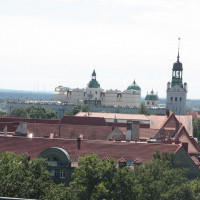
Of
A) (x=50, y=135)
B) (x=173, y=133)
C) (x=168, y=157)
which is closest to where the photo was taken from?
(x=168, y=157)

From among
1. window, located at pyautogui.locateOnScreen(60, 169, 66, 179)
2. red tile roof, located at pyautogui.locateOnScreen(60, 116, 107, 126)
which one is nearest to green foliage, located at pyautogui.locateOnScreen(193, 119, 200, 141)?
red tile roof, located at pyautogui.locateOnScreen(60, 116, 107, 126)

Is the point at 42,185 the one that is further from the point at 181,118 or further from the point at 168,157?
the point at 181,118

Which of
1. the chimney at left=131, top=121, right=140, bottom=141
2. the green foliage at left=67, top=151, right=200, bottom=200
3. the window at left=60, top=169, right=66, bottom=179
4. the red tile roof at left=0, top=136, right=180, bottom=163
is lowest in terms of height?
the window at left=60, top=169, right=66, bottom=179

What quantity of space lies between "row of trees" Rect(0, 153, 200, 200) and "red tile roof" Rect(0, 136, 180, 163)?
46.9 feet

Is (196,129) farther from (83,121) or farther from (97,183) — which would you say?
(97,183)

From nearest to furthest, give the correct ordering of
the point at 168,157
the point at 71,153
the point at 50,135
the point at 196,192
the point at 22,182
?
1. the point at 22,182
2. the point at 196,192
3. the point at 168,157
4. the point at 71,153
5. the point at 50,135

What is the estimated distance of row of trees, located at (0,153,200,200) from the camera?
200 feet

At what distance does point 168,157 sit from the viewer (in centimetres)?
7900

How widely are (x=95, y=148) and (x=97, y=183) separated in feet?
62.2

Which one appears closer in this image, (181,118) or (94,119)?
(94,119)

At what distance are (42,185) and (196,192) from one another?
15733mm

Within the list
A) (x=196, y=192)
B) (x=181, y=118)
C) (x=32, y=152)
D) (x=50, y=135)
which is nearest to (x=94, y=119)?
(x=181, y=118)

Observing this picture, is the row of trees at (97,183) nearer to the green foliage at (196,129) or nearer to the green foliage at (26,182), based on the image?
the green foliage at (26,182)

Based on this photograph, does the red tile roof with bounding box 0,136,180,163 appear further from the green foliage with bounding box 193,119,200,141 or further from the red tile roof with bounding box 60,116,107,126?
the green foliage with bounding box 193,119,200,141
